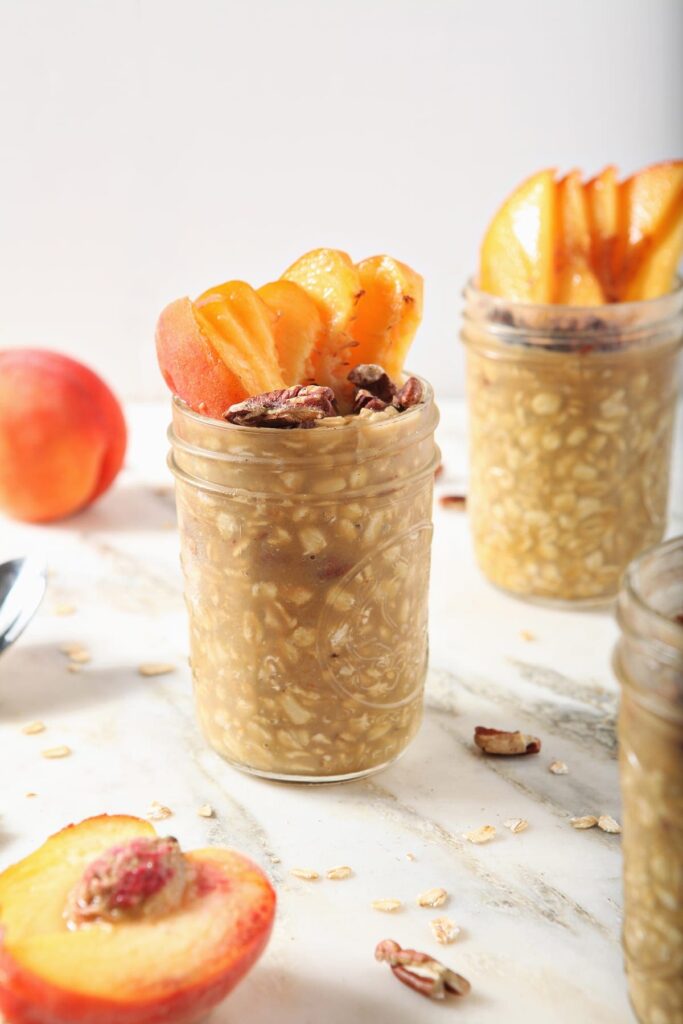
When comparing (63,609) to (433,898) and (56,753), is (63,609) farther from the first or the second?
(433,898)

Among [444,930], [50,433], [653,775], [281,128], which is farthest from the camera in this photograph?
[281,128]

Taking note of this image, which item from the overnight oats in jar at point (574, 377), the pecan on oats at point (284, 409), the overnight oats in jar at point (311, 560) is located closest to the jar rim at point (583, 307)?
the overnight oats in jar at point (574, 377)

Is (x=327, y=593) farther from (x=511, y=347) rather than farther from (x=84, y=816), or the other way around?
(x=511, y=347)

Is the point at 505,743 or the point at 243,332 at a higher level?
the point at 243,332

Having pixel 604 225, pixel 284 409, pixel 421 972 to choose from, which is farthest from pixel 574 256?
pixel 421 972

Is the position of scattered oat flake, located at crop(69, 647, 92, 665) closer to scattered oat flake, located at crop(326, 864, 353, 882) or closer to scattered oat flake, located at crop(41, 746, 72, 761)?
scattered oat flake, located at crop(41, 746, 72, 761)

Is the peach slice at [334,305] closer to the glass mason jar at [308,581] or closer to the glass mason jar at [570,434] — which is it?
the glass mason jar at [308,581]

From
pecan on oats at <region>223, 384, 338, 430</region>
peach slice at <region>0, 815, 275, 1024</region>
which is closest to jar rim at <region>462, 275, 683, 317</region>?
pecan on oats at <region>223, 384, 338, 430</region>
